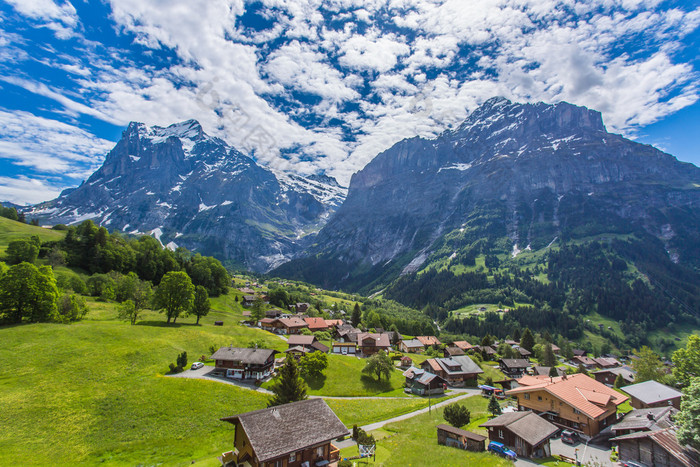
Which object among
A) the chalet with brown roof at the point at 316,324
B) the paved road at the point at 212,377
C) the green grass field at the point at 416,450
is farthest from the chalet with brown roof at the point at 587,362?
the paved road at the point at 212,377

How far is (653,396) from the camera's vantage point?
179 ft

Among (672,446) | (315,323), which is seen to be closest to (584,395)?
(672,446)

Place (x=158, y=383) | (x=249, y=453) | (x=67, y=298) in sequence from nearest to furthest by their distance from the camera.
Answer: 1. (x=249, y=453)
2. (x=158, y=383)
3. (x=67, y=298)

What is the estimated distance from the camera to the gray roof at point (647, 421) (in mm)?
39750

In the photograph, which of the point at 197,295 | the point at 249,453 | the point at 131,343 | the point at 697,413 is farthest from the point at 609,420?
the point at 197,295

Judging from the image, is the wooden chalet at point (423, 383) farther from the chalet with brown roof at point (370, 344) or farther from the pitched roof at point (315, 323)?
the pitched roof at point (315, 323)

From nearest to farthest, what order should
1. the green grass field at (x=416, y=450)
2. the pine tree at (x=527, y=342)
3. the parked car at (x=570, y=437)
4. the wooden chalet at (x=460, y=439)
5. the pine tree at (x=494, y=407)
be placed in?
the green grass field at (x=416, y=450) → the wooden chalet at (x=460, y=439) → the parked car at (x=570, y=437) → the pine tree at (x=494, y=407) → the pine tree at (x=527, y=342)

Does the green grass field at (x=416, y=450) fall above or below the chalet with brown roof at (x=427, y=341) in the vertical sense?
above

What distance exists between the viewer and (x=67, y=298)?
65.2m

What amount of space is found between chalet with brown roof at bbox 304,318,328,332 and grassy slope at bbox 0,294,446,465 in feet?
167

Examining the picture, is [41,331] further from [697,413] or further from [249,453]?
[697,413]

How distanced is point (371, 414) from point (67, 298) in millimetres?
66216

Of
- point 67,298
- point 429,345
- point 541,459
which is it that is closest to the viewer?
point 541,459

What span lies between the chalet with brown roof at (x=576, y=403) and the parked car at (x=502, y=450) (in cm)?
1603
